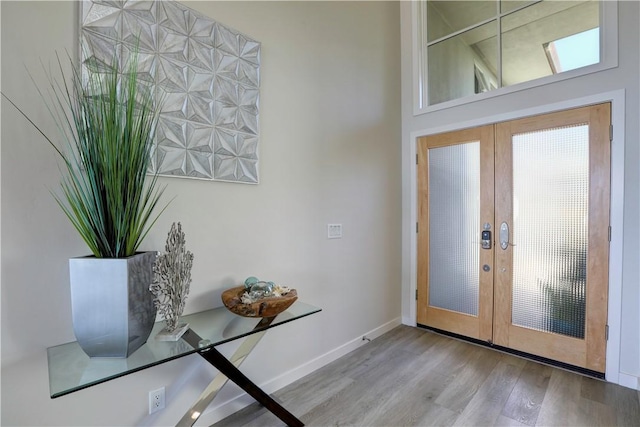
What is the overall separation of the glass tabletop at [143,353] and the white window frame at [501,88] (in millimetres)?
2575

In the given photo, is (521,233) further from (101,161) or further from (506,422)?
(101,161)

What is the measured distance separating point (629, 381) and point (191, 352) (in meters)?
2.92

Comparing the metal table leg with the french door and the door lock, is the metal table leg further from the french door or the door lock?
the door lock

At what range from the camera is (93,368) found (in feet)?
3.24

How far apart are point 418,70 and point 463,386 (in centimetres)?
300

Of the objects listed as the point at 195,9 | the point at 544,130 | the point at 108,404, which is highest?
the point at 195,9

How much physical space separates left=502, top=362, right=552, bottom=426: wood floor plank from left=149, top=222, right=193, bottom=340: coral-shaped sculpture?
201cm

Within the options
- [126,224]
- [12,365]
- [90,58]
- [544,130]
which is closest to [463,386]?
[544,130]

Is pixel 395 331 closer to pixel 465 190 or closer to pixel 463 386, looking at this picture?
pixel 463 386

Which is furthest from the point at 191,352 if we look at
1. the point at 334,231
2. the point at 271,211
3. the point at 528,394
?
the point at 528,394

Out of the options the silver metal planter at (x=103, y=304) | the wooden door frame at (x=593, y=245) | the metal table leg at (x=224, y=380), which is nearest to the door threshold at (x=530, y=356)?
the wooden door frame at (x=593, y=245)

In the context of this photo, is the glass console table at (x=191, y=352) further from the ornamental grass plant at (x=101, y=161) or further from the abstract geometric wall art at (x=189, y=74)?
the abstract geometric wall art at (x=189, y=74)

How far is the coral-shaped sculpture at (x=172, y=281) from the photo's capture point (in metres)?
1.17

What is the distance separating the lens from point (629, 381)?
200cm
